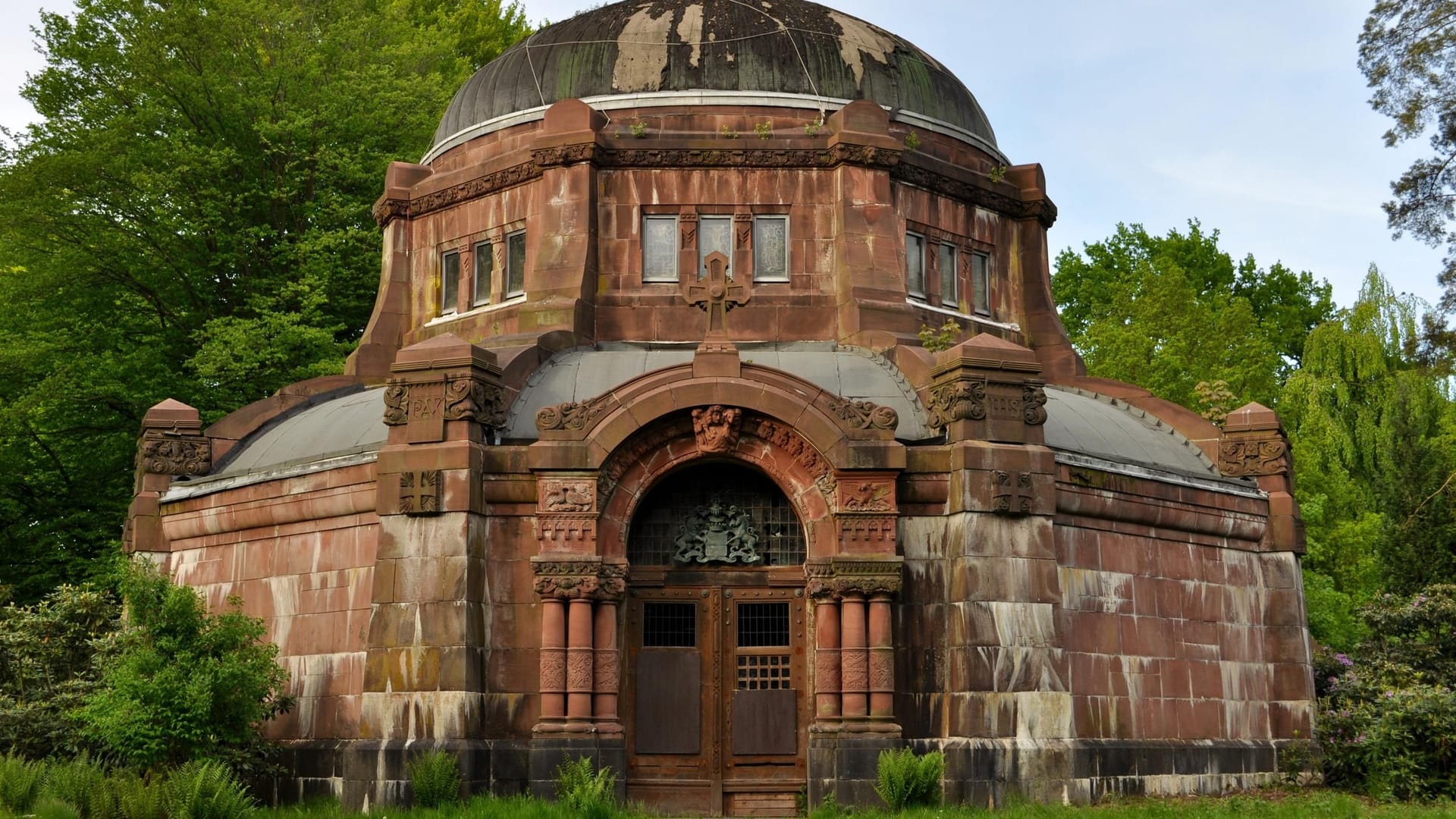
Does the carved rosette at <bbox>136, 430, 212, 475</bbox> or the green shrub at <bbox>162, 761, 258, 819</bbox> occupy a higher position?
the carved rosette at <bbox>136, 430, 212, 475</bbox>

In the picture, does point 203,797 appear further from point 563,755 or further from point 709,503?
point 709,503

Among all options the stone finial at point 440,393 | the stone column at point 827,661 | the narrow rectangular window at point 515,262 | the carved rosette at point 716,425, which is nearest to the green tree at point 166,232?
the narrow rectangular window at point 515,262

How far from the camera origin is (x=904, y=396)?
2498 centimetres

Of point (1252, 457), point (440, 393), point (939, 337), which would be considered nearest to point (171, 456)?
point (440, 393)

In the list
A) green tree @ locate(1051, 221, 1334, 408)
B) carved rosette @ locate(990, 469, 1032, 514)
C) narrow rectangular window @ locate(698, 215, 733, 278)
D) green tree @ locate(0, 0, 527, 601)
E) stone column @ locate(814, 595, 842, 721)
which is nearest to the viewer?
stone column @ locate(814, 595, 842, 721)

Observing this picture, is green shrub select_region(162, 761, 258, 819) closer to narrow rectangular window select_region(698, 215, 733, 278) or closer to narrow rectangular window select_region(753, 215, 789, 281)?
narrow rectangular window select_region(698, 215, 733, 278)

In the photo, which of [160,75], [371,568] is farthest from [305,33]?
[371,568]

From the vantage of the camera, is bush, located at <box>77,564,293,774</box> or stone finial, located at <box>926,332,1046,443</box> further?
stone finial, located at <box>926,332,1046,443</box>

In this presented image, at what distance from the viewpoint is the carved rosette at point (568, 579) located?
22766 mm

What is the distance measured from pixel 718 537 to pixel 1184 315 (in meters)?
24.7

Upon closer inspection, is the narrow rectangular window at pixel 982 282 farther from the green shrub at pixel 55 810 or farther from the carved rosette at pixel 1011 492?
the green shrub at pixel 55 810

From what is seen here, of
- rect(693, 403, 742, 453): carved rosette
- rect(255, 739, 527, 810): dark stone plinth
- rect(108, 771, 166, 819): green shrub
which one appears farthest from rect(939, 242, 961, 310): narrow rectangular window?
rect(108, 771, 166, 819): green shrub

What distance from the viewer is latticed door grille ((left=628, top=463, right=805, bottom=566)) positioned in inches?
953

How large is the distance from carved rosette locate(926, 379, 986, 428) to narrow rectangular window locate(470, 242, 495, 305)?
9636mm
